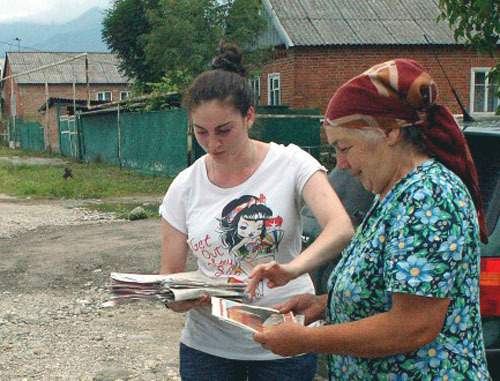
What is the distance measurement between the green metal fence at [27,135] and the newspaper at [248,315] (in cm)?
4273

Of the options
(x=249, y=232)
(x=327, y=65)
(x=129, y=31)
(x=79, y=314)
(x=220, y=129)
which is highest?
(x=129, y=31)

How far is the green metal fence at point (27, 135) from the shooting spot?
4446 cm

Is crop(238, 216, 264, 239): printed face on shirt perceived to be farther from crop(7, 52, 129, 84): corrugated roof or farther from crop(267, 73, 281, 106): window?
crop(7, 52, 129, 84): corrugated roof

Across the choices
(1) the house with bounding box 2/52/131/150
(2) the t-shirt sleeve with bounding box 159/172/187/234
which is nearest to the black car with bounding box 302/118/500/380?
(2) the t-shirt sleeve with bounding box 159/172/187/234

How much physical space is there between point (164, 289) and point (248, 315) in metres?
0.31

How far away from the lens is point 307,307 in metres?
2.41

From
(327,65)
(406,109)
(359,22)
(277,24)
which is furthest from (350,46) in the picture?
(406,109)

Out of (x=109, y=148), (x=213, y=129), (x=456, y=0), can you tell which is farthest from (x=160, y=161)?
(x=213, y=129)

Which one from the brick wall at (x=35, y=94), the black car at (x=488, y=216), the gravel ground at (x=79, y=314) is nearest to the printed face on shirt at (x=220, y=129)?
the black car at (x=488, y=216)

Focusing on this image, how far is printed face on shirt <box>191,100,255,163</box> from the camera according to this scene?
8.48 ft

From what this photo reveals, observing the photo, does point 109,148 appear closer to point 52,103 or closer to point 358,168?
point 52,103

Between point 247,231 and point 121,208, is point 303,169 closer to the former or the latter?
point 247,231

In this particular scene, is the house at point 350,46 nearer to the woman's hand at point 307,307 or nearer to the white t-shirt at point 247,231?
the white t-shirt at point 247,231

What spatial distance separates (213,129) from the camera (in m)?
2.59
